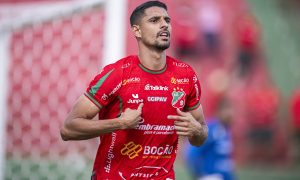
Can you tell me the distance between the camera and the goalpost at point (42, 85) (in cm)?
791

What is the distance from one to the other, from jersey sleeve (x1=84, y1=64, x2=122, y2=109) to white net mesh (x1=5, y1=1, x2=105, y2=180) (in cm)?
297

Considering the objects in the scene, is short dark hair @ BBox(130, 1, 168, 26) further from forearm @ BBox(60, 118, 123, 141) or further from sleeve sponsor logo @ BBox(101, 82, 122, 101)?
forearm @ BBox(60, 118, 123, 141)

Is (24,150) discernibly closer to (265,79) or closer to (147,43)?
(147,43)

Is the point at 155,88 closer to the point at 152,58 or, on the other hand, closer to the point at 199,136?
the point at 152,58

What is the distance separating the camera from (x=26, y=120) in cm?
829

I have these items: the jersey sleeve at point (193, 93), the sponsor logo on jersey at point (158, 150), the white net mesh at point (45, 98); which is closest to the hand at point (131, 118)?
the sponsor logo on jersey at point (158, 150)

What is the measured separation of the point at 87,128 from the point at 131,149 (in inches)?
14.6

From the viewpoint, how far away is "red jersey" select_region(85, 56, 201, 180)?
16.2 ft

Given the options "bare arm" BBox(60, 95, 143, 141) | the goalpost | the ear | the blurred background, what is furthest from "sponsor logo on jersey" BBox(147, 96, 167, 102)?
the goalpost

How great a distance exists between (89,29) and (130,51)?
16.8 ft

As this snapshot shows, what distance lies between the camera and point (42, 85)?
8281mm

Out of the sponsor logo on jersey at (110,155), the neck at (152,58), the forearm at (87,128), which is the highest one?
the neck at (152,58)

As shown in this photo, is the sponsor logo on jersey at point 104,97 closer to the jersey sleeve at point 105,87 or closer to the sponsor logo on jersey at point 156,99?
the jersey sleeve at point 105,87

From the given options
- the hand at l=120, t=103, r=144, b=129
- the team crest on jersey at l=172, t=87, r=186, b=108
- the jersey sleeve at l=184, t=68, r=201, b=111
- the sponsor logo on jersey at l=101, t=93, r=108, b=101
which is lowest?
the hand at l=120, t=103, r=144, b=129
